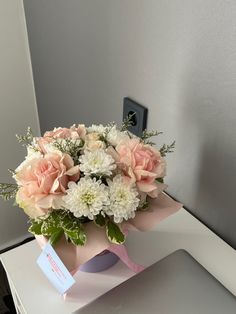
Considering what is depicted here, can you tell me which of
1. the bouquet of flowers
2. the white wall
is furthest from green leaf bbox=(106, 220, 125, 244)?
the white wall

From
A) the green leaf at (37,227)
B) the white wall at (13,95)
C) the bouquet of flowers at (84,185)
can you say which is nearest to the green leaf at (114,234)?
the bouquet of flowers at (84,185)

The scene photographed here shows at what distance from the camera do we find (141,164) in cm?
54

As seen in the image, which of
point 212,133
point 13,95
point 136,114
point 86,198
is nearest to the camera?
A: point 86,198

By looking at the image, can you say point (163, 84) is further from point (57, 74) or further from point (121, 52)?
point (57, 74)

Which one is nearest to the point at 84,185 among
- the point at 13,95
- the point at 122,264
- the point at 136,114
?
the point at 122,264

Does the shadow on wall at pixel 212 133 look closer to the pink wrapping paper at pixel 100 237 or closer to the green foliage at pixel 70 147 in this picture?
the pink wrapping paper at pixel 100 237

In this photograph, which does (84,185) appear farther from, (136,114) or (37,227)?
(136,114)

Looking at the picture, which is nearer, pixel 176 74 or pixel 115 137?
pixel 115 137

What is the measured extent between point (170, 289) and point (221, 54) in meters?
0.46

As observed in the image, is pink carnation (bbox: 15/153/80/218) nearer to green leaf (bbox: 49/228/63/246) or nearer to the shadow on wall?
green leaf (bbox: 49/228/63/246)

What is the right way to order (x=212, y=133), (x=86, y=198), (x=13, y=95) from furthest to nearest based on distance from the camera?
1. (x=13, y=95)
2. (x=212, y=133)
3. (x=86, y=198)

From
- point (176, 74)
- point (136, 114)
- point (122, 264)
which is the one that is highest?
point (176, 74)

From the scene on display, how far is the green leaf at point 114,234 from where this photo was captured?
1.73ft

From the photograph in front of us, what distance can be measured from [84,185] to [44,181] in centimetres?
7
